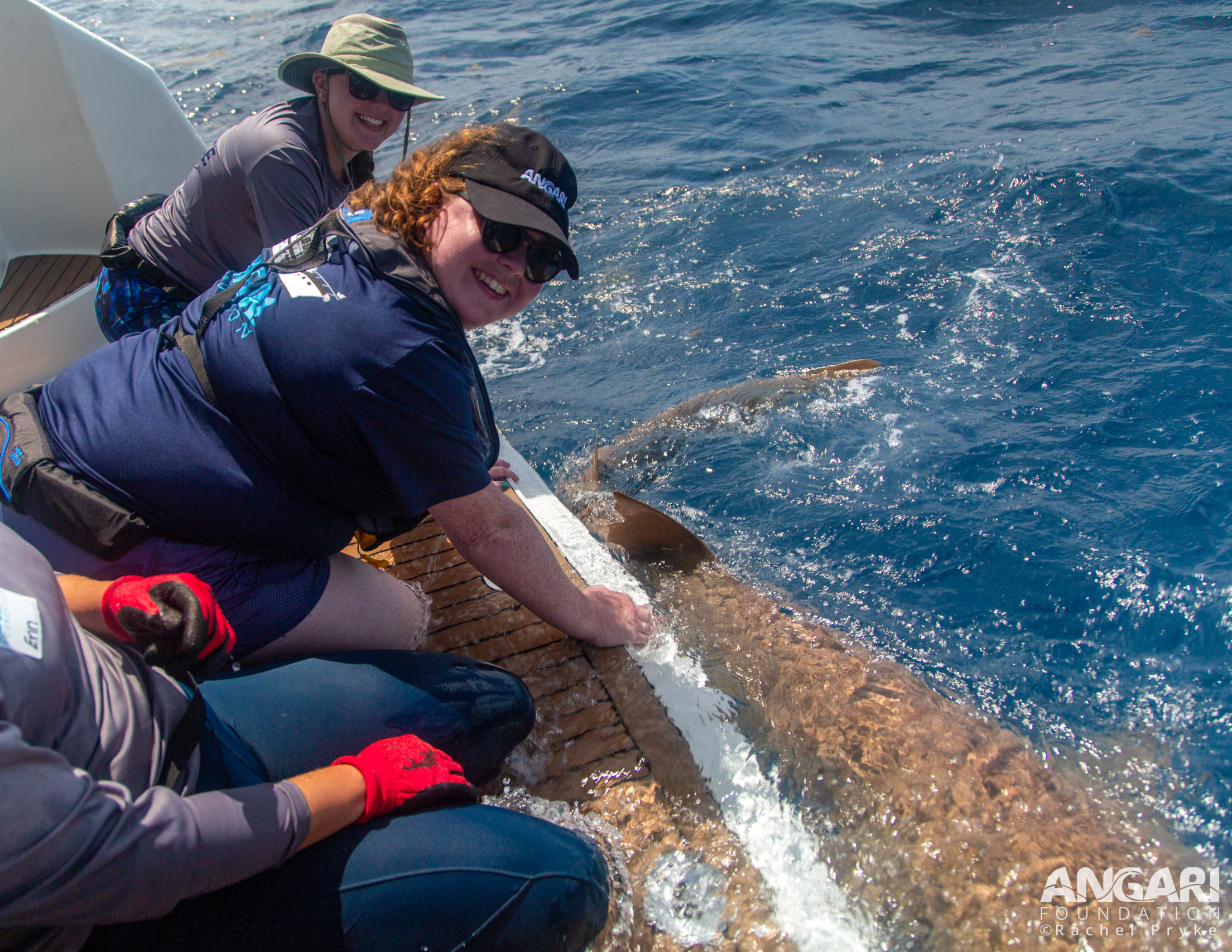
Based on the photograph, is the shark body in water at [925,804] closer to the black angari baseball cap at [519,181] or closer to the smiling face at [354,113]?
the black angari baseball cap at [519,181]

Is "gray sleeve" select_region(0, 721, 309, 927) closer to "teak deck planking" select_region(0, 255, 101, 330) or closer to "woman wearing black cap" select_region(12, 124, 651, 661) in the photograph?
"woman wearing black cap" select_region(12, 124, 651, 661)

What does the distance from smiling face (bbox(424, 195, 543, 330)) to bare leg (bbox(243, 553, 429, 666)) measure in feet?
2.78

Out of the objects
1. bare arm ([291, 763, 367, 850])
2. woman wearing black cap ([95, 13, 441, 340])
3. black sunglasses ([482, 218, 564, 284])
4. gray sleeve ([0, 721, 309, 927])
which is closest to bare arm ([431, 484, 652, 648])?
black sunglasses ([482, 218, 564, 284])

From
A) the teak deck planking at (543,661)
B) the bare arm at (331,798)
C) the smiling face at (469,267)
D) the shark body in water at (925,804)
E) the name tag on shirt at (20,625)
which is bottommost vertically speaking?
the shark body in water at (925,804)

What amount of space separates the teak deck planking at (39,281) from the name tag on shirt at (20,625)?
13.2 ft

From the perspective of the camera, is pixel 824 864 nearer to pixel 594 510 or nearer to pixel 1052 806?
pixel 1052 806

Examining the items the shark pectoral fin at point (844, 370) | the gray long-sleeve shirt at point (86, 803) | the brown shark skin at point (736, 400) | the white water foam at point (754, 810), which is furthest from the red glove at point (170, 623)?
the shark pectoral fin at point (844, 370)

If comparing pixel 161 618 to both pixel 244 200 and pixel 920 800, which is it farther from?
pixel 244 200

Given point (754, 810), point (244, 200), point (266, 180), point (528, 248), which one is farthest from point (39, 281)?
point (754, 810)

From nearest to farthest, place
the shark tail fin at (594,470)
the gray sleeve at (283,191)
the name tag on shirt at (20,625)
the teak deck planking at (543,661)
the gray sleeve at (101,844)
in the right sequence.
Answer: the gray sleeve at (101,844), the name tag on shirt at (20,625), the teak deck planking at (543,661), the gray sleeve at (283,191), the shark tail fin at (594,470)

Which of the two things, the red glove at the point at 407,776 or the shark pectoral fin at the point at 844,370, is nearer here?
the red glove at the point at 407,776

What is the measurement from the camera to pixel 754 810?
2.20 meters

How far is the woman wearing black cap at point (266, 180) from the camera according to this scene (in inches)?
128

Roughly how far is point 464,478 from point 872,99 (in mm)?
8841
